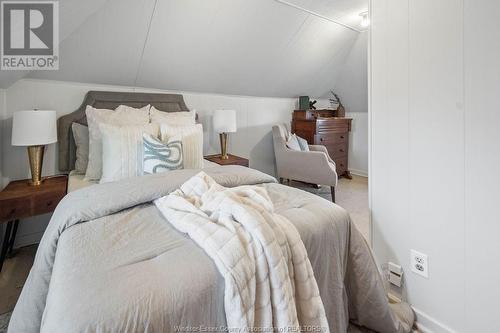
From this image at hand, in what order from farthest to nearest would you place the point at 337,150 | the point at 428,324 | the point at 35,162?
the point at 337,150 < the point at 35,162 < the point at 428,324

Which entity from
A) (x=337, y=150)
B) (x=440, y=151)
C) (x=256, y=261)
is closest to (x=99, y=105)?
(x=256, y=261)

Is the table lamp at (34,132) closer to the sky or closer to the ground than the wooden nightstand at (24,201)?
closer to the sky

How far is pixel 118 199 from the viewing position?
45.9 inches

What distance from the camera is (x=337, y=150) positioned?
4289 mm

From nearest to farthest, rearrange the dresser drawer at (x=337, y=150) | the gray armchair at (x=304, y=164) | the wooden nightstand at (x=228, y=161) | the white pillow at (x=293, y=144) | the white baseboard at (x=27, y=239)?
the white baseboard at (x=27, y=239)
the wooden nightstand at (x=228, y=161)
the gray armchair at (x=304, y=164)
the white pillow at (x=293, y=144)
the dresser drawer at (x=337, y=150)

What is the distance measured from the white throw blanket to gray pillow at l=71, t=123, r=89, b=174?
4.92ft

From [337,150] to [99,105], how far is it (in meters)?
3.39

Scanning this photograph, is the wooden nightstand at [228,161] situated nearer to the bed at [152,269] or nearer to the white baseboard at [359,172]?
the bed at [152,269]

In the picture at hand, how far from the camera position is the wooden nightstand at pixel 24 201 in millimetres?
1686

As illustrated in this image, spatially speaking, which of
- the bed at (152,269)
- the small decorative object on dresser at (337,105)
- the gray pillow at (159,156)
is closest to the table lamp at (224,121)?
the gray pillow at (159,156)

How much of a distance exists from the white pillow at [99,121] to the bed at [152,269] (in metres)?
0.84

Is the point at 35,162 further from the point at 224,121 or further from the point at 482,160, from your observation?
the point at 482,160

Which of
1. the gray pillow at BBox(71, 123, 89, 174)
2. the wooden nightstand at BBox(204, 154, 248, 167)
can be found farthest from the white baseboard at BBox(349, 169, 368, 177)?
the gray pillow at BBox(71, 123, 89, 174)

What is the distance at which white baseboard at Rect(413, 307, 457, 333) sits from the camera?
4.07ft
